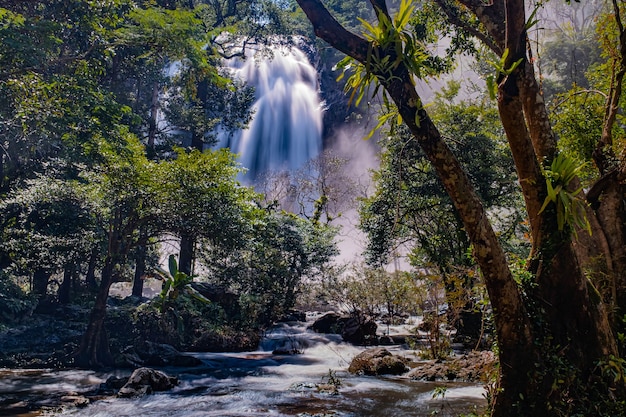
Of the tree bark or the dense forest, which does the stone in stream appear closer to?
the dense forest

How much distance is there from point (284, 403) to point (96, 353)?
714cm

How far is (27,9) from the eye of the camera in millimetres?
7910

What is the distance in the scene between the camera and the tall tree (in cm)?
365

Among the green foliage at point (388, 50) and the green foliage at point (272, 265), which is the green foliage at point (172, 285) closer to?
the green foliage at point (272, 265)

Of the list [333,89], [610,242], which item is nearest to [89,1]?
[610,242]

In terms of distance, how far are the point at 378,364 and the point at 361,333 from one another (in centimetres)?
648

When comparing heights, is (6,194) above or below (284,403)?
above

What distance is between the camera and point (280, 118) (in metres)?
43.7

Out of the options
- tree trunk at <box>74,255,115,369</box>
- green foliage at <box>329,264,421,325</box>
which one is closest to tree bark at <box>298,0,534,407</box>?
tree trunk at <box>74,255,115,369</box>

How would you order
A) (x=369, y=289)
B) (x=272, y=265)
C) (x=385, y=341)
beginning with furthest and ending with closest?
(x=272, y=265)
(x=369, y=289)
(x=385, y=341)

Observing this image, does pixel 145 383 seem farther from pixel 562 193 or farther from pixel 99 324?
pixel 562 193

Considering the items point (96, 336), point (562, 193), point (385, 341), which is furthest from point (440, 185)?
point (96, 336)

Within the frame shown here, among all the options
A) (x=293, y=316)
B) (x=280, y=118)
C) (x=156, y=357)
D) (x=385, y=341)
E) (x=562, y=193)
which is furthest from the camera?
(x=280, y=118)

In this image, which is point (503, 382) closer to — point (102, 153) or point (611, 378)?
point (611, 378)
